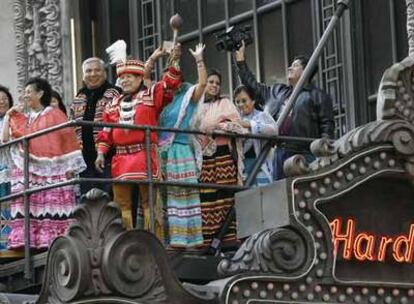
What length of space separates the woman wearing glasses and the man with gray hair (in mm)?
1422

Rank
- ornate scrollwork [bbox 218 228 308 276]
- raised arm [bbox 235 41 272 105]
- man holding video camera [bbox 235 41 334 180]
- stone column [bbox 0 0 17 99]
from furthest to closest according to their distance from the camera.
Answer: stone column [bbox 0 0 17 99], raised arm [bbox 235 41 272 105], man holding video camera [bbox 235 41 334 180], ornate scrollwork [bbox 218 228 308 276]

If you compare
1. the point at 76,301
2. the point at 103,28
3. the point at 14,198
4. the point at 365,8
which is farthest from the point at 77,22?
the point at 76,301

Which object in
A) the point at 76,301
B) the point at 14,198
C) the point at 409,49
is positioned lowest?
the point at 76,301

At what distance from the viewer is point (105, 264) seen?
16.7m

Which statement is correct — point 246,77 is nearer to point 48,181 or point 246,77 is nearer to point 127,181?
point 127,181

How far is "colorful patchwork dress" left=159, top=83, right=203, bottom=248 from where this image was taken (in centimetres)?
1781

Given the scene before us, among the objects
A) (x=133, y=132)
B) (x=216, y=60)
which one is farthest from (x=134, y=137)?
(x=216, y=60)

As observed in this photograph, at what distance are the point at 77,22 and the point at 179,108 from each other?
9.40m

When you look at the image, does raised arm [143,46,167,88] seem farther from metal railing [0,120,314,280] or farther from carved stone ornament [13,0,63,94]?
carved stone ornament [13,0,63,94]

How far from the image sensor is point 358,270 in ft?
57.7

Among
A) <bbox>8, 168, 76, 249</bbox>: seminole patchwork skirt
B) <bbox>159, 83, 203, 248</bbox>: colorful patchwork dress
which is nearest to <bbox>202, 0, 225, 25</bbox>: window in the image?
<bbox>159, 83, 203, 248</bbox>: colorful patchwork dress

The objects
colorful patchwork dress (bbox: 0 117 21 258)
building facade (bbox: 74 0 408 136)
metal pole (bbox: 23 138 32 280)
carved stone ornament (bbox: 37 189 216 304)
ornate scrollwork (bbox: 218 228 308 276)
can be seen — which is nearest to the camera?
carved stone ornament (bbox: 37 189 216 304)

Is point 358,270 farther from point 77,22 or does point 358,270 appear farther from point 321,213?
point 77,22

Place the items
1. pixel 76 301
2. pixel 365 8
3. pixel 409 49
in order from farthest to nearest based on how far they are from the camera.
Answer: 1. pixel 365 8
2. pixel 409 49
3. pixel 76 301
